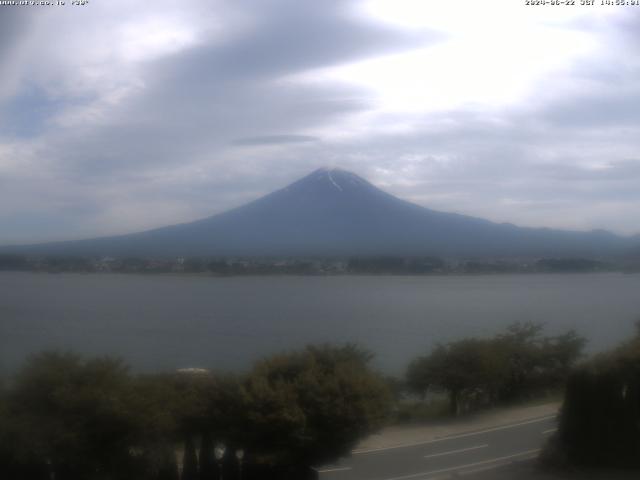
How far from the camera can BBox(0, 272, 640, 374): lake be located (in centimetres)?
1653

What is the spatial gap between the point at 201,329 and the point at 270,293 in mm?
10158

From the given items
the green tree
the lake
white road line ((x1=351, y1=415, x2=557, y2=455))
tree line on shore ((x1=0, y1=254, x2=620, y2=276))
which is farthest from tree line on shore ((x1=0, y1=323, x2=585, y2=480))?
tree line on shore ((x1=0, y1=254, x2=620, y2=276))

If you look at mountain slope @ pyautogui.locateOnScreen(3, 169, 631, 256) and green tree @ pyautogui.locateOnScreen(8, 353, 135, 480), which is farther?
mountain slope @ pyautogui.locateOnScreen(3, 169, 631, 256)

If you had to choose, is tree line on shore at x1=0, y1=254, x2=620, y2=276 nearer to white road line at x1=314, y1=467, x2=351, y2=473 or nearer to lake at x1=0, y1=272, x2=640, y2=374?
lake at x1=0, y1=272, x2=640, y2=374

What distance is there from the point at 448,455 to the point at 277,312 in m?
18.1

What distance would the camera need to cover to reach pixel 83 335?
17.9 metres

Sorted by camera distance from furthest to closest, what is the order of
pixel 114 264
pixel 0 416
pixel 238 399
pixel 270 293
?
1. pixel 270 293
2. pixel 114 264
3. pixel 238 399
4. pixel 0 416

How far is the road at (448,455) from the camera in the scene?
8992 mm

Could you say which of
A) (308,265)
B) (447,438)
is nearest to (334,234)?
(308,265)

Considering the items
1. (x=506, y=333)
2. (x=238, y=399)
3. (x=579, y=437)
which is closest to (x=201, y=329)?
(x=506, y=333)

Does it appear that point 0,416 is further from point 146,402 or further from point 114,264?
point 114,264

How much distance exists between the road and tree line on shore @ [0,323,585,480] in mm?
485

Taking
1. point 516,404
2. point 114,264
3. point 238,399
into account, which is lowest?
point 516,404

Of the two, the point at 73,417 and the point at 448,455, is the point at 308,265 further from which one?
the point at 73,417
